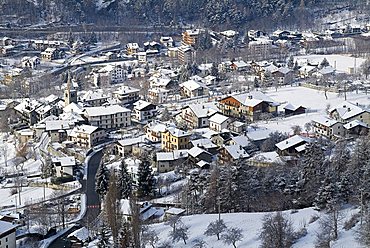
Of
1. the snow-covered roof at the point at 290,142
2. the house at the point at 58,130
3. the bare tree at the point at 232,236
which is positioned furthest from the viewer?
the house at the point at 58,130

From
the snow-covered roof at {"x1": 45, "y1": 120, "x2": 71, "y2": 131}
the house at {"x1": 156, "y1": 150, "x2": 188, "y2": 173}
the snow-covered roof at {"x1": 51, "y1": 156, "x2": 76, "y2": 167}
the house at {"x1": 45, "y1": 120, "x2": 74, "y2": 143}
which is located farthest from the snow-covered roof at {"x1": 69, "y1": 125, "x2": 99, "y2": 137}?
the house at {"x1": 156, "y1": 150, "x2": 188, "y2": 173}

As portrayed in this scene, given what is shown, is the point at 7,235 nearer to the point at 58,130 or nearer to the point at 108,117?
the point at 58,130

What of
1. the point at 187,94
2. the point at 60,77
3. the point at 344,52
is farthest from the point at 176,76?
the point at 344,52

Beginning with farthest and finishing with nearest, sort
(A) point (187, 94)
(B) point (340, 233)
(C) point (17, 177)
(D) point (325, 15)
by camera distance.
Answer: (D) point (325, 15) < (A) point (187, 94) < (C) point (17, 177) < (B) point (340, 233)

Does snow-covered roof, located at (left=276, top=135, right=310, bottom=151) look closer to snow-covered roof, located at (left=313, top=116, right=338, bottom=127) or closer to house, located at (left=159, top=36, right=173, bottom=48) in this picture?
snow-covered roof, located at (left=313, top=116, right=338, bottom=127)

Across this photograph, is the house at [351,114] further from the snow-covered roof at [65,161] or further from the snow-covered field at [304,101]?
the snow-covered roof at [65,161]

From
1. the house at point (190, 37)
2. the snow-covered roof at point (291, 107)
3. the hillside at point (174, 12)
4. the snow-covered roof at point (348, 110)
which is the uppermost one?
the hillside at point (174, 12)

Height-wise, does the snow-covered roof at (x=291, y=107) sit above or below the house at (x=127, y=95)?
above

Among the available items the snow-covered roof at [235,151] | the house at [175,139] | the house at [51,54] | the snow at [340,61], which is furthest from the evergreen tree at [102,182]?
the house at [51,54]

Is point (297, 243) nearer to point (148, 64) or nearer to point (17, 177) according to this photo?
point (17, 177)
